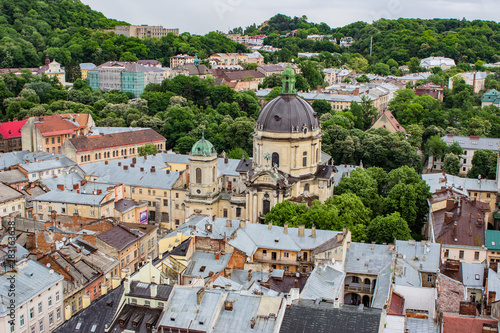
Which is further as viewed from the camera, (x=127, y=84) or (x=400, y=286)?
(x=127, y=84)

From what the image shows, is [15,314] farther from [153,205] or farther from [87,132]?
[87,132]

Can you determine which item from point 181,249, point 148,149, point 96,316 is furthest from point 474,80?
point 96,316

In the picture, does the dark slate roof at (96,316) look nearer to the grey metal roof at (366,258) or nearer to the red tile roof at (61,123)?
the grey metal roof at (366,258)

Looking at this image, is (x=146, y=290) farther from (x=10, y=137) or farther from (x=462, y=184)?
(x=10, y=137)

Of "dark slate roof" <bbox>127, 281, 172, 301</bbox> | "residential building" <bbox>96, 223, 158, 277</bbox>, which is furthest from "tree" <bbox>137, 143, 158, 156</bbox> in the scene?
"dark slate roof" <bbox>127, 281, 172, 301</bbox>

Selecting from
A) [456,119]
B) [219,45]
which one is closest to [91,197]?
[456,119]

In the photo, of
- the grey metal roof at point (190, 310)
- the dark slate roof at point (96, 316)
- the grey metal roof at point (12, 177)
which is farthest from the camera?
the grey metal roof at point (12, 177)

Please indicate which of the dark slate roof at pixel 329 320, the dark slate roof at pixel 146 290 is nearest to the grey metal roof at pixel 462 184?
the dark slate roof at pixel 329 320

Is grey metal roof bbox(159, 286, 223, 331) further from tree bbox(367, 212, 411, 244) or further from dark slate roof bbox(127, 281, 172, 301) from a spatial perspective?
tree bbox(367, 212, 411, 244)
